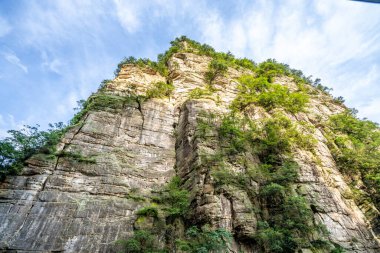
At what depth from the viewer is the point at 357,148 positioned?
19516 mm

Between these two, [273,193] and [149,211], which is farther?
[273,193]

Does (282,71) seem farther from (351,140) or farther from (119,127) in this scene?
(119,127)

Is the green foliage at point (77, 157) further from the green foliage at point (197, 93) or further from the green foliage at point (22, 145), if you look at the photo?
the green foliage at point (197, 93)

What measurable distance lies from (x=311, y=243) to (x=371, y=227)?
16.8ft

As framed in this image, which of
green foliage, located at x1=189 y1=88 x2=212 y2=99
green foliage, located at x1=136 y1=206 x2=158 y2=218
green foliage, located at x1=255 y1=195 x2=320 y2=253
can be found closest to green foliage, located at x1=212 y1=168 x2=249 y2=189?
green foliage, located at x1=255 y1=195 x2=320 y2=253

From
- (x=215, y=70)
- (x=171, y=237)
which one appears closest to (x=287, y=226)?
(x=171, y=237)

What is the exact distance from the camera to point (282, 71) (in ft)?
98.7

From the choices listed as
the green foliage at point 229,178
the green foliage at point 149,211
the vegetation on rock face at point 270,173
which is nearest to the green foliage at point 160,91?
the vegetation on rock face at point 270,173

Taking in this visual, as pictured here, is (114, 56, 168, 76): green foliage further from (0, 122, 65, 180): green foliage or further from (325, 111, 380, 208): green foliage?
(325, 111, 380, 208): green foliage

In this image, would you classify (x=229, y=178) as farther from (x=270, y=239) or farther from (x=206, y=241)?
(x=206, y=241)

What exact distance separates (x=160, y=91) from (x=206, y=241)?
1373 cm

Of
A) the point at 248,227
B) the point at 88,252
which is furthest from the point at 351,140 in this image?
the point at 88,252

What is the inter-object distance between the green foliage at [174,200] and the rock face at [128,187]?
0.45 meters

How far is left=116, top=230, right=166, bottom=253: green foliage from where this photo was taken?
10.2 m
